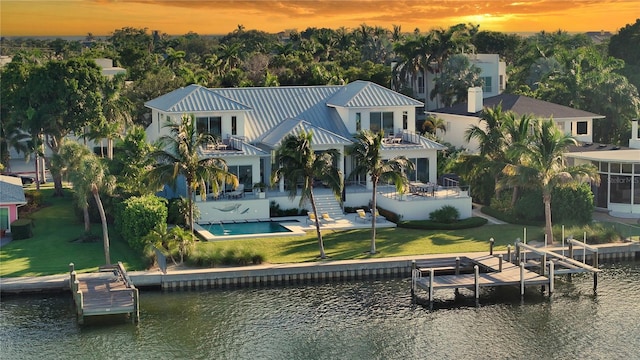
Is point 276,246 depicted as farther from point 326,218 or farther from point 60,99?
point 60,99

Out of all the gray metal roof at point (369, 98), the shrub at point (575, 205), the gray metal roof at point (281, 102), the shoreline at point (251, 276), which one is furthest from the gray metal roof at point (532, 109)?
the shoreline at point (251, 276)

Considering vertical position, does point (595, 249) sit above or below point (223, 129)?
below

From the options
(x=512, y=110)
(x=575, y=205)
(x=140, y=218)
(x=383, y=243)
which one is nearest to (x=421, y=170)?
(x=512, y=110)

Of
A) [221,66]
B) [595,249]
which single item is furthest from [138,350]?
[221,66]

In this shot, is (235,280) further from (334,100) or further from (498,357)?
→ (334,100)

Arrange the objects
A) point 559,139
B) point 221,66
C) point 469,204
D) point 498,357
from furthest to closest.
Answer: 1. point 221,66
2. point 469,204
3. point 559,139
4. point 498,357

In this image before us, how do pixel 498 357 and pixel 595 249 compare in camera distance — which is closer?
pixel 498 357
